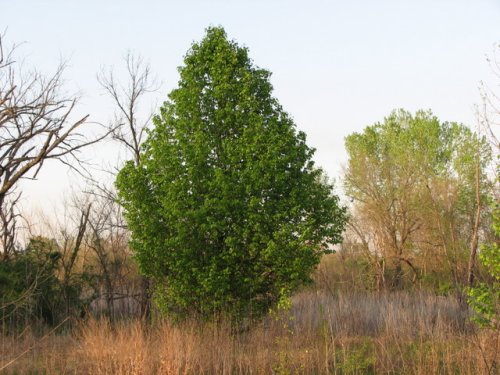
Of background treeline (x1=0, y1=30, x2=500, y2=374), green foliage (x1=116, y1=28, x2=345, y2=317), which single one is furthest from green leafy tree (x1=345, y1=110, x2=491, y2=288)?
green foliage (x1=116, y1=28, x2=345, y2=317)

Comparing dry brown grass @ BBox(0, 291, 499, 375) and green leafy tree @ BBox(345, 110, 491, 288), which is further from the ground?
green leafy tree @ BBox(345, 110, 491, 288)

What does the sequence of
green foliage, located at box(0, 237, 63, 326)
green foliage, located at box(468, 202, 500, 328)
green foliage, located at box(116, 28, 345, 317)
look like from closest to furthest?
green foliage, located at box(468, 202, 500, 328), green foliage, located at box(116, 28, 345, 317), green foliage, located at box(0, 237, 63, 326)

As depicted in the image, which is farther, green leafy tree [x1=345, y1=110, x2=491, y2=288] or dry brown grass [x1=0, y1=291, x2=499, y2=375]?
green leafy tree [x1=345, y1=110, x2=491, y2=288]

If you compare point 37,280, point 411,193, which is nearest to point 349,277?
point 411,193

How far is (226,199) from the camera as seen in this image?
14.4 metres

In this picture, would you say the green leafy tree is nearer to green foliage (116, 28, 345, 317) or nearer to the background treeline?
the background treeline

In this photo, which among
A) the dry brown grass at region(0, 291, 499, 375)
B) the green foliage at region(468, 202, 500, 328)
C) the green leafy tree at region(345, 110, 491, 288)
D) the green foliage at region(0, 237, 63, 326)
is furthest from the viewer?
the green leafy tree at region(345, 110, 491, 288)

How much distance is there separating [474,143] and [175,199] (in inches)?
984

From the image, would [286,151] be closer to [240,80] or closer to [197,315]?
[240,80]

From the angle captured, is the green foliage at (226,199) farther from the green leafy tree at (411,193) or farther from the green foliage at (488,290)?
the green leafy tree at (411,193)

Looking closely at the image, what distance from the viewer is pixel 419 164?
116 feet

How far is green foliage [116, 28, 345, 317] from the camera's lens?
47.8ft

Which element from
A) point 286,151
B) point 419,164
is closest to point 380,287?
point 419,164

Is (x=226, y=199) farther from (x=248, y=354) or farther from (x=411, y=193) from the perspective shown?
(x=411, y=193)
